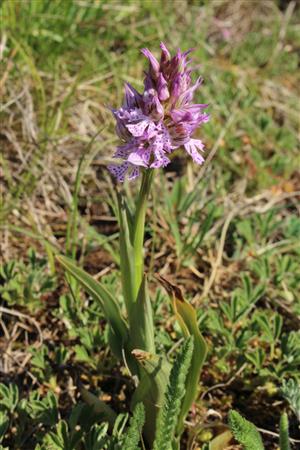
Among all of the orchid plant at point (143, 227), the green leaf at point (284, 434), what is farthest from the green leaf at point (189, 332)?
the green leaf at point (284, 434)

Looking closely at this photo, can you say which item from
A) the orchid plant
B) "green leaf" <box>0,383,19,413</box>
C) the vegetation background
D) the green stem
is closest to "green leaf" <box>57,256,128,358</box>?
the orchid plant

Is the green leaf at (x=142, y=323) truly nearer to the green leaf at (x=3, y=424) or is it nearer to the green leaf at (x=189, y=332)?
the green leaf at (x=189, y=332)

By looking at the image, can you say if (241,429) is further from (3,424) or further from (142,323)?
(3,424)

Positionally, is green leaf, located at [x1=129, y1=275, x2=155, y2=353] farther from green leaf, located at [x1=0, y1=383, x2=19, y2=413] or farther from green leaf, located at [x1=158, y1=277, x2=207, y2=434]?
green leaf, located at [x1=0, y1=383, x2=19, y2=413]

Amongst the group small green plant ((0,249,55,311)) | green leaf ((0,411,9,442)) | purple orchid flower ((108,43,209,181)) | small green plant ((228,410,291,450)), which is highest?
purple orchid flower ((108,43,209,181))

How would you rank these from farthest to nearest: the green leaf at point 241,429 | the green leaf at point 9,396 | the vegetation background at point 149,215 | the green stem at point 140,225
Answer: the vegetation background at point 149,215, the green leaf at point 9,396, the green stem at point 140,225, the green leaf at point 241,429

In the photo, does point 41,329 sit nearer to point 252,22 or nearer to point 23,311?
point 23,311

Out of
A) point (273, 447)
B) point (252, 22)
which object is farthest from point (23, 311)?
point (252, 22)
